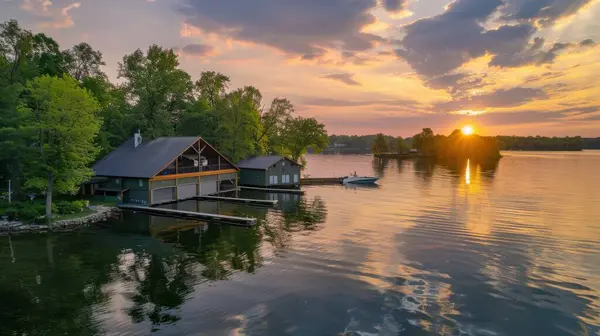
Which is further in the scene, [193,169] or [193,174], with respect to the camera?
[193,169]

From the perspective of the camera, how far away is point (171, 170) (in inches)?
1827

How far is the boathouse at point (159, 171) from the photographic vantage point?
143 feet

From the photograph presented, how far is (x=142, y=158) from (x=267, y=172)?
2406 centimetres

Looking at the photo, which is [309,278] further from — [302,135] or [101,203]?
[302,135]

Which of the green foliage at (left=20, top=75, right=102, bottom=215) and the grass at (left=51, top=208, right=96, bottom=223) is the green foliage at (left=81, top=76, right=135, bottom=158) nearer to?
the grass at (left=51, top=208, right=96, bottom=223)

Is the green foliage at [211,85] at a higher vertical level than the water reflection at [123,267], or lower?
higher

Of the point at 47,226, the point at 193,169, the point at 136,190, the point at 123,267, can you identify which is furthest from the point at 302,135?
the point at 123,267

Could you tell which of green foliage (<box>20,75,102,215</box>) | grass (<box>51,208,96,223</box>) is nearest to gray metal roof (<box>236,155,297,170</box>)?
grass (<box>51,208,96,223</box>)

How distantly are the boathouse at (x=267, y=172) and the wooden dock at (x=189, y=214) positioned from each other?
26.5 m

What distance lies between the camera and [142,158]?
154 ft

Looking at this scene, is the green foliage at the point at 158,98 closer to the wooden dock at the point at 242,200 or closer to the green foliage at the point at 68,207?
the wooden dock at the point at 242,200

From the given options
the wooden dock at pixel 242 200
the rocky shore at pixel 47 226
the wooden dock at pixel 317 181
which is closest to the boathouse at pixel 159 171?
the wooden dock at pixel 242 200

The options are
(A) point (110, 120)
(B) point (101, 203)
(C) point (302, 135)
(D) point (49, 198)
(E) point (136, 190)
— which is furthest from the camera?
(C) point (302, 135)

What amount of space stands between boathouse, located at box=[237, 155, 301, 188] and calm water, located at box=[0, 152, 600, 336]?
26.5 m
